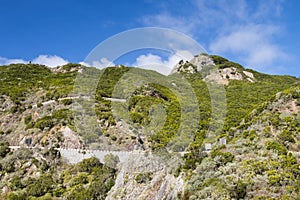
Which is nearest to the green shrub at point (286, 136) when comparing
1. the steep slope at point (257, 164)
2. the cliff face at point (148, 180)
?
the steep slope at point (257, 164)

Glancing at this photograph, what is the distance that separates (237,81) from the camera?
49.8m

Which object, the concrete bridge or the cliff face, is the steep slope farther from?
the concrete bridge

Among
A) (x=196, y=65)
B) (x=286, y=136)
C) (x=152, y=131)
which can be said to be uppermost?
(x=196, y=65)

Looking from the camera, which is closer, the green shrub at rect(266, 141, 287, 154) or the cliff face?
the cliff face

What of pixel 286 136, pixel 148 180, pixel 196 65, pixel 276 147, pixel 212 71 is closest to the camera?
pixel 276 147

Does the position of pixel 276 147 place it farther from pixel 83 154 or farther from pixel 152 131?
pixel 83 154

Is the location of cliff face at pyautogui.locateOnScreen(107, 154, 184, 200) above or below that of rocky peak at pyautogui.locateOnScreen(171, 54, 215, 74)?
below

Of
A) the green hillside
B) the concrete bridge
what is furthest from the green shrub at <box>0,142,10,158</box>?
the concrete bridge

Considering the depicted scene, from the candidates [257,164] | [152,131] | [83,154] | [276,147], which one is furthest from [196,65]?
[257,164]

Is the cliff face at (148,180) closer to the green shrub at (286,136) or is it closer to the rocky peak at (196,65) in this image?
the green shrub at (286,136)

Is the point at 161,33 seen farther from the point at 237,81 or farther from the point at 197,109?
the point at 237,81

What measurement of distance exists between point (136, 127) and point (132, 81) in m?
15.4

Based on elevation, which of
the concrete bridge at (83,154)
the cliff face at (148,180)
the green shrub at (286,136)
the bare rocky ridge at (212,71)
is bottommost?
the cliff face at (148,180)

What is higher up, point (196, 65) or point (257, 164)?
point (196, 65)
